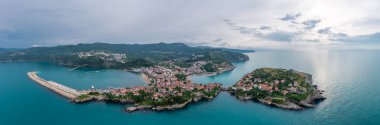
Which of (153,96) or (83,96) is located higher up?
(153,96)

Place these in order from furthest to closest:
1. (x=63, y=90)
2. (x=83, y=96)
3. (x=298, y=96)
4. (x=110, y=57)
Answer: (x=110, y=57)
(x=63, y=90)
(x=83, y=96)
(x=298, y=96)

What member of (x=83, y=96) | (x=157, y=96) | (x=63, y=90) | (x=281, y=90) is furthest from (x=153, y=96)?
(x=281, y=90)

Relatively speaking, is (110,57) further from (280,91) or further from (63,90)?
(280,91)

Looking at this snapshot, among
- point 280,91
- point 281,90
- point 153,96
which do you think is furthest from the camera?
point 281,90

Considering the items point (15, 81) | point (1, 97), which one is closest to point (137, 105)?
point (1, 97)

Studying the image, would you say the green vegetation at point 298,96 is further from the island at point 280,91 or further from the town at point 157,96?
the town at point 157,96

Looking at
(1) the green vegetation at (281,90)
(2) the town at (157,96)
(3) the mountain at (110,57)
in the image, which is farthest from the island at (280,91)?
(3) the mountain at (110,57)

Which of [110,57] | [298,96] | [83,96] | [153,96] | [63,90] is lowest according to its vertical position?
[63,90]

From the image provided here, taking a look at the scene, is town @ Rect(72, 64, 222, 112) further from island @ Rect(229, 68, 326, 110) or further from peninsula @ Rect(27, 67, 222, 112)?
island @ Rect(229, 68, 326, 110)

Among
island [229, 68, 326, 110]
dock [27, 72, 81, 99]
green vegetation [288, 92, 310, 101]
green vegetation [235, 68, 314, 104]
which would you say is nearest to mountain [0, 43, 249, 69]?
dock [27, 72, 81, 99]

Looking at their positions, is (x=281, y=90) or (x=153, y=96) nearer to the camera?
(x=153, y=96)
